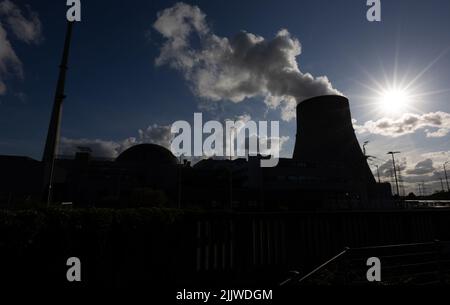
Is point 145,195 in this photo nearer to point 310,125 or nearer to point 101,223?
point 101,223

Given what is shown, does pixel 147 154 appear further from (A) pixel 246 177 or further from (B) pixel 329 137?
(B) pixel 329 137

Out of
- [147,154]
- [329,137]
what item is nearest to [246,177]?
[329,137]

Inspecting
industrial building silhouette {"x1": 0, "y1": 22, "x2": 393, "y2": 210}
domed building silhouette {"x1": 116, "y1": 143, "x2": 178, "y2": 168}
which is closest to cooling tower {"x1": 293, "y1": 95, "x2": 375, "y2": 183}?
industrial building silhouette {"x1": 0, "y1": 22, "x2": 393, "y2": 210}

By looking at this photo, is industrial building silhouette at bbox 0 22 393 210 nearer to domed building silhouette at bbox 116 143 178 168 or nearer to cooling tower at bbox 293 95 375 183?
cooling tower at bbox 293 95 375 183

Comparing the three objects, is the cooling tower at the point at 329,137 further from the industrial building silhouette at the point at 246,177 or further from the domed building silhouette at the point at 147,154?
the domed building silhouette at the point at 147,154

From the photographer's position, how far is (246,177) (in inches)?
2389

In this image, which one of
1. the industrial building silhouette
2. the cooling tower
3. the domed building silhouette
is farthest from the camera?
the domed building silhouette

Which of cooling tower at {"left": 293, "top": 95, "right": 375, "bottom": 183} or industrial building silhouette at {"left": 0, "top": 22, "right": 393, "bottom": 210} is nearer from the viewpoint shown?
industrial building silhouette at {"left": 0, "top": 22, "right": 393, "bottom": 210}

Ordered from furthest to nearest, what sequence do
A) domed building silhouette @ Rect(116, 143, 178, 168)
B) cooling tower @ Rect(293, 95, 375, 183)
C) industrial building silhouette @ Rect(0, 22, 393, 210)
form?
domed building silhouette @ Rect(116, 143, 178, 168) → cooling tower @ Rect(293, 95, 375, 183) → industrial building silhouette @ Rect(0, 22, 393, 210)

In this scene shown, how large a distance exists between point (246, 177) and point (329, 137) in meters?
19.8

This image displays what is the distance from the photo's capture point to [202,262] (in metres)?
7.72

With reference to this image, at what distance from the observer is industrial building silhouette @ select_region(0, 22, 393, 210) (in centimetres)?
3988

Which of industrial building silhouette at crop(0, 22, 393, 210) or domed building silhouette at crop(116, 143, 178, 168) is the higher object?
domed building silhouette at crop(116, 143, 178, 168)
